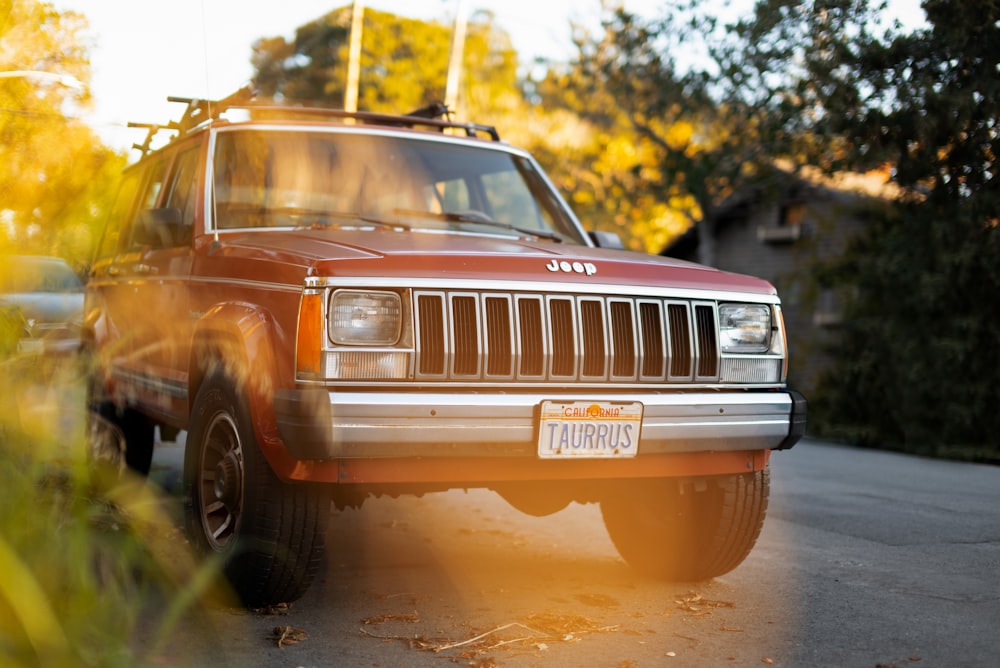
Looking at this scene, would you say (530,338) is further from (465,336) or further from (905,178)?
(905,178)

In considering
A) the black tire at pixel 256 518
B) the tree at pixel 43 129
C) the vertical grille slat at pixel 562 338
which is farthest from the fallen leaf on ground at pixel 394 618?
the tree at pixel 43 129

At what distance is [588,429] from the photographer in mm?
4504

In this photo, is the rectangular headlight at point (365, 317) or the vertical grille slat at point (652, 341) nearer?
the rectangular headlight at point (365, 317)

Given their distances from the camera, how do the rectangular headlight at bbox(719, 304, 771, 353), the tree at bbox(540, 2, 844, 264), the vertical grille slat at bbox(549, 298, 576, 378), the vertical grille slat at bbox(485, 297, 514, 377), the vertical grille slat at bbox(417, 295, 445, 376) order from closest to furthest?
the vertical grille slat at bbox(417, 295, 445, 376) → the vertical grille slat at bbox(485, 297, 514, 377) → the vertical grille slat at bbox(549, 298, 576, 378) → the rectangular headlight at bbox(719, 304, 771, 353) → the tree at bbox(540, 2, 844, 264)

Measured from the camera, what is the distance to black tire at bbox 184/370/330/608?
4.44 meters

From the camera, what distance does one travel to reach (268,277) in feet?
15.2

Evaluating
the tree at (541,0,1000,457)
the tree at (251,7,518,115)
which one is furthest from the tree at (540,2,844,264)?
the tree at (251,7,518,115)

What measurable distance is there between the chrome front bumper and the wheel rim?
53 cm

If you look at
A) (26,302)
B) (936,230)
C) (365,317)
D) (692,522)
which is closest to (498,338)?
(365,317)

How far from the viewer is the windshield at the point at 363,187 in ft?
18.8

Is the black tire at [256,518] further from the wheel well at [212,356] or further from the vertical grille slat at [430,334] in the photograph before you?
the vertical grille slat at [430,334]

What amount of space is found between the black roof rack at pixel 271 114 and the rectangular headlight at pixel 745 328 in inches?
82.8

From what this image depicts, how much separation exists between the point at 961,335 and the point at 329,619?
10341 mm

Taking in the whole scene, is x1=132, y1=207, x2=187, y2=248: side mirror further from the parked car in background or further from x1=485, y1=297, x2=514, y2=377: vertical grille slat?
x1=485, y1=297, x2=514, y2=377: vertical grille slat
